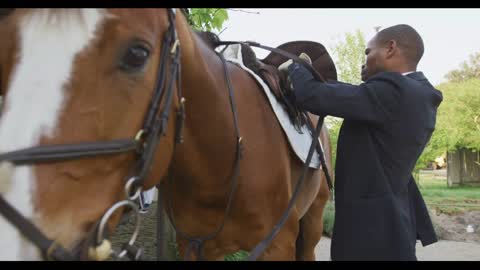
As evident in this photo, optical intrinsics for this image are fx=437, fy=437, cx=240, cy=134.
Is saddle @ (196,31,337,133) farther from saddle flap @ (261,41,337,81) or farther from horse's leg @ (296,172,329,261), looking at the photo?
horse's leg @ (296,172,329,261)

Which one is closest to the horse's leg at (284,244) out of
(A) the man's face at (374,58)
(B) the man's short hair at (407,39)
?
(A) the man's face at (374,58)

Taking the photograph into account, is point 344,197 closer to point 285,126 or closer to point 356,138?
point 356,138

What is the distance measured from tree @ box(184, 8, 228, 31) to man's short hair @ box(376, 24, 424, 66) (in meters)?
1.47

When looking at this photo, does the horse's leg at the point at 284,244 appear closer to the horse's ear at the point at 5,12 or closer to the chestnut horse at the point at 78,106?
the chestnut horse at the point at 78,106

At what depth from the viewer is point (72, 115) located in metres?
1.24

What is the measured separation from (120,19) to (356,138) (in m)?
1.46

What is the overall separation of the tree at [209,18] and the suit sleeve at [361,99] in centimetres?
153

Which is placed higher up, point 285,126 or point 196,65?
point 196,65

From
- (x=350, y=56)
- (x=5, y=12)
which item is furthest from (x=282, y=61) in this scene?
(x=350, y=56)

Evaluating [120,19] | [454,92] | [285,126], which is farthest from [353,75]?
[120,19]

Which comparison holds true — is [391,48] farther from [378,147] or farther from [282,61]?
[282,61]

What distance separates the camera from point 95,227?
1.26 meters

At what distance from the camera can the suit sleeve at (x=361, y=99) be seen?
219cm

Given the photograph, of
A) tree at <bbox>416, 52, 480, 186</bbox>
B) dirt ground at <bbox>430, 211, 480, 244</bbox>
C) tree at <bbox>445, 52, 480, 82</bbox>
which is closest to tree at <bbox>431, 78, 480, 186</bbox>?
tree at <bbox>416, 52, 480, 186</bbox>
